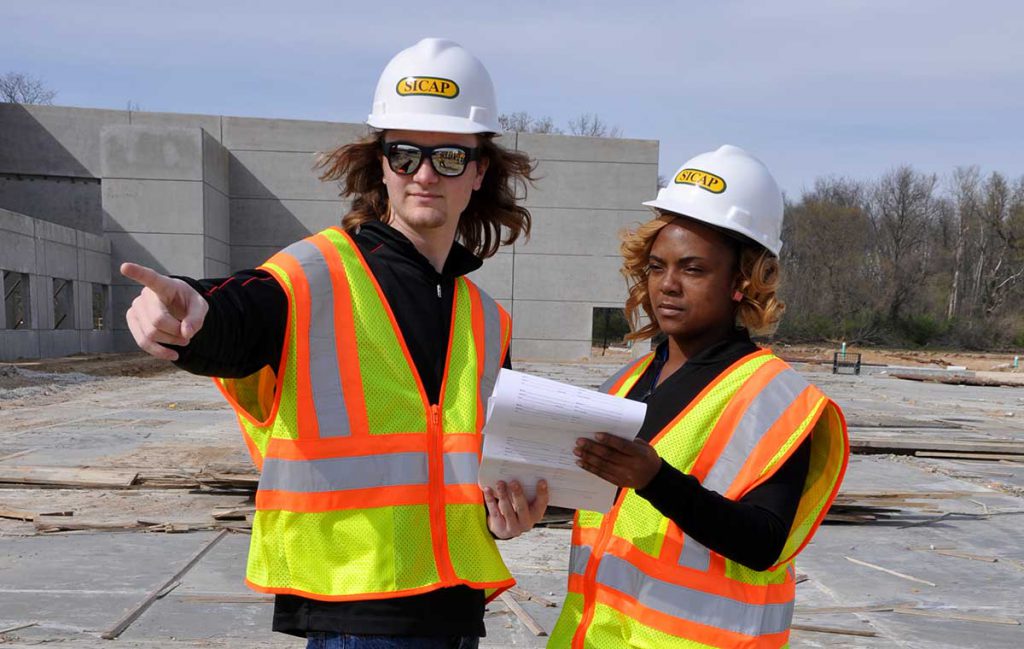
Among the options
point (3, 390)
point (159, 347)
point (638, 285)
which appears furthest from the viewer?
point (3, 390)

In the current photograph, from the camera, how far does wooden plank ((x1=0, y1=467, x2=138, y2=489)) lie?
271 inches

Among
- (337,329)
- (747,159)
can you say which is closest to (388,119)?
(337,329)

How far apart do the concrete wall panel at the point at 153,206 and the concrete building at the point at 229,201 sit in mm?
33

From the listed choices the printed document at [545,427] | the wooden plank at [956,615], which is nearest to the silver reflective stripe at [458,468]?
the printed document at [545,427]

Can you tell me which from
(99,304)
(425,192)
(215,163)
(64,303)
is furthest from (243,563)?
(99,304)

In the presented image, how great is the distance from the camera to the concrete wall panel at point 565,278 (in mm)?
27562

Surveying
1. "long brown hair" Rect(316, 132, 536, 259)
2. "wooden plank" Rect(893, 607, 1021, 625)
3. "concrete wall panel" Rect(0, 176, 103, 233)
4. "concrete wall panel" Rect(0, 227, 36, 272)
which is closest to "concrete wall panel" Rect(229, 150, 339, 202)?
"concrete wall panel" Rect(0, 176, 103, 233)

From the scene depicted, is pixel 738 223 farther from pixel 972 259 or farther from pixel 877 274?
pixel 972 259

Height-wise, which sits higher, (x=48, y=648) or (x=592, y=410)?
(x=592, y=410)

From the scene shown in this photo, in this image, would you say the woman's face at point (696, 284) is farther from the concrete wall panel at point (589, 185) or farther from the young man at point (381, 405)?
the concrete wall panel at point (589, 185)

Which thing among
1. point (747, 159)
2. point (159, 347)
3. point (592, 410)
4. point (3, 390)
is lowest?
point (3, 390)

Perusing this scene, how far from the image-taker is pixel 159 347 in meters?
A: 1.50

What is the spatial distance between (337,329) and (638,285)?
0.98 m

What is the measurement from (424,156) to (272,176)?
26279 mm
